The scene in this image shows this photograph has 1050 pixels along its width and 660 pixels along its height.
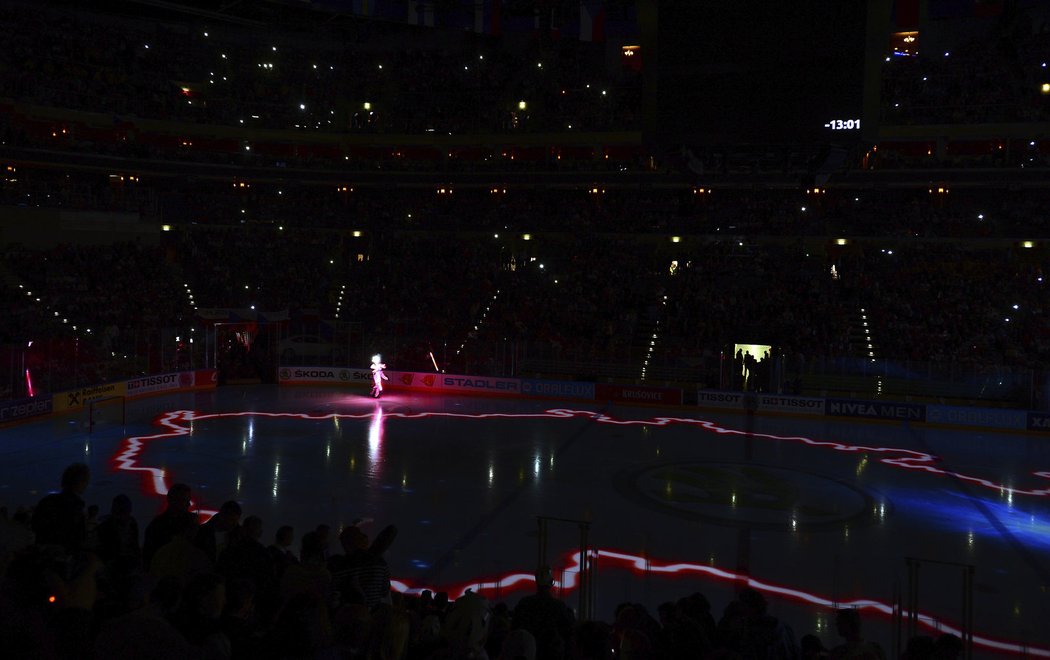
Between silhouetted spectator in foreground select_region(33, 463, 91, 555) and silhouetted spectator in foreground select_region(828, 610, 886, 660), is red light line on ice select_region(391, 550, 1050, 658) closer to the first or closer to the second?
silhouetted spectator in foreground select_region(828, 610, 886, 660)

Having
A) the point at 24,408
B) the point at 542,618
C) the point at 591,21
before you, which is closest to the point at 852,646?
the point at 542,618

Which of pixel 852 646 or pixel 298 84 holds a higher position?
pixel 298 84

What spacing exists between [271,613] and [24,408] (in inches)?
848

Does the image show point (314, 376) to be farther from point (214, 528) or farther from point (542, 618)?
point (542, 618)

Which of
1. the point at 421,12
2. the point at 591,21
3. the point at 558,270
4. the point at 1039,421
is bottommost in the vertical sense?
the point at 1039,421

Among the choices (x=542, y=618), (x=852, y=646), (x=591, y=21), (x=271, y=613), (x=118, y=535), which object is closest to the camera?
(x=852, y=646)

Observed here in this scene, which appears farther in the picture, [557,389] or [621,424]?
[557,389]

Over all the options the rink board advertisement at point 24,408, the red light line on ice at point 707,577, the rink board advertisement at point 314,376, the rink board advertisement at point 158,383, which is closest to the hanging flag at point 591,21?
the rink board advertisement at point 314,376

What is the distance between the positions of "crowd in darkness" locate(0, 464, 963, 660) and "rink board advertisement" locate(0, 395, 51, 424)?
16920mm

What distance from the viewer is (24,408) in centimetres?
2364

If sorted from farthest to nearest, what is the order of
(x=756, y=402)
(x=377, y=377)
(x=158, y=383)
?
(x=377, y=377)
(x=158, y=383)
(x=756, y=402)

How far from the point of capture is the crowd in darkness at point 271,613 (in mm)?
4059

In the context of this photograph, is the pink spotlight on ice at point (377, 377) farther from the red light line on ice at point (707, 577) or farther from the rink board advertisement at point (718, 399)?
the red light line on ice at point (707, 577)

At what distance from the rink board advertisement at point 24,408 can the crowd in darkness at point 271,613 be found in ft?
55.5
